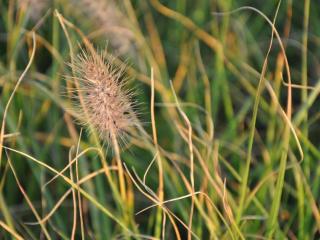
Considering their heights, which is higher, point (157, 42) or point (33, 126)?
point (157, 42)

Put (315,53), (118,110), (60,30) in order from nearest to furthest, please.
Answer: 1. (118,110)
2. (60,30)
3. (315,53)

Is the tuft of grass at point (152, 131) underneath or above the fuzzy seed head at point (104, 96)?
underneath

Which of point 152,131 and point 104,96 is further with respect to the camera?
point 152,131

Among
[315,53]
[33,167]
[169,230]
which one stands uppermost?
[315,53]

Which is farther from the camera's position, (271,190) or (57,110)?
(57,110)

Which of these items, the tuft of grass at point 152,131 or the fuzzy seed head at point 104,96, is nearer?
the fuzzy seed head at point 104,96

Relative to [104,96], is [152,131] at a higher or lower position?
lower

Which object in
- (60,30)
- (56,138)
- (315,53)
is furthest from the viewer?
(315,53)

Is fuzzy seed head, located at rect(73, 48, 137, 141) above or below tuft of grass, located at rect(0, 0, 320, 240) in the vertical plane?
above

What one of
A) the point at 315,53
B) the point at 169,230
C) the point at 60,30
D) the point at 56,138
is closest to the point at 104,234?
the point at 169,230

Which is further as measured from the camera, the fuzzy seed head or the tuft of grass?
the tuft of grass

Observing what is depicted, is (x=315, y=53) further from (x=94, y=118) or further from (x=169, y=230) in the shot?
(x=94, y=118)
